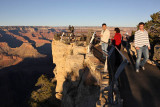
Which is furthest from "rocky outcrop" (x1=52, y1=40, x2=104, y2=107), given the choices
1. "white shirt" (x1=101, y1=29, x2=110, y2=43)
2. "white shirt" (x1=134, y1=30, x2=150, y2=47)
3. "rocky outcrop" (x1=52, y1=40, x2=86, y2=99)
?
"white shirt" (x1=134, y1=30, x2=150, y2=47)

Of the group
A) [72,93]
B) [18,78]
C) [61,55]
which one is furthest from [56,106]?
[18,78]

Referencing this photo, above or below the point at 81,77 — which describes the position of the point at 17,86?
below

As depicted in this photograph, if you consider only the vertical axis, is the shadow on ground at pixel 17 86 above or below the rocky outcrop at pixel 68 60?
below

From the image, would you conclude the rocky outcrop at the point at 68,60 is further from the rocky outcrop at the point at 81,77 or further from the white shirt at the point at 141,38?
the white shirt at the point at 141,38

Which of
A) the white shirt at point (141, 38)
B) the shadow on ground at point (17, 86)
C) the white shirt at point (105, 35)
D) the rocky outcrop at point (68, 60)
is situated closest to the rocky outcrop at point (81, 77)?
the rocky outcrop at point (68, 60)

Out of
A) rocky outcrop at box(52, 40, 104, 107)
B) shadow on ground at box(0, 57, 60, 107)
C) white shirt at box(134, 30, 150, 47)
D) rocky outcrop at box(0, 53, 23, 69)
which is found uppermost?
white shirt at box(134, 30, 150, 47)

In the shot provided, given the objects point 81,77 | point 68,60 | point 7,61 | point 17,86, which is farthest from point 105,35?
point 7,61

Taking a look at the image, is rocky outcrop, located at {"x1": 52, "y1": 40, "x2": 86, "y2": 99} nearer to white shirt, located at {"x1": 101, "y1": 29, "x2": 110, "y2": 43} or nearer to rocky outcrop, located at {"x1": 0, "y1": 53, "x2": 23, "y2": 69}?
white shirt, located at {"x1": 101, "y1": 29, "x2": 110, "y2": 43}

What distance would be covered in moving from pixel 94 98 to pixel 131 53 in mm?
5574

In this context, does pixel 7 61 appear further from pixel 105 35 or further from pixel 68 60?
pixel 105 35

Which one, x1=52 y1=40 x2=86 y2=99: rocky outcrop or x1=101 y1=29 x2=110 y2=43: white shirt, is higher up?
x1=101 y1=29 x2=110 y2=43: white shirt

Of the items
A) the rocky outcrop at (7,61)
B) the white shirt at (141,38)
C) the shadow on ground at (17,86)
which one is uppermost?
the white shirt at (141,38)

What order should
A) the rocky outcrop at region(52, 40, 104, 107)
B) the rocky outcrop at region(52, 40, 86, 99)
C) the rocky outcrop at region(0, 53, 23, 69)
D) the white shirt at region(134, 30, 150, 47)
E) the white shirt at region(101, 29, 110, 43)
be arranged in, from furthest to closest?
the rocky outcrop at region(0, 53, 23, 69), the rocky outcrop at region(52, 40, 86, 99), the white shirt at region(101, 29, 110, 43), the rocky outcrop at region(52, 40, 104, 107), the white shirt at region(134, 30, 150, 47)

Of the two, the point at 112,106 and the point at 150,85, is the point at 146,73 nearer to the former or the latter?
the point at 150,85
